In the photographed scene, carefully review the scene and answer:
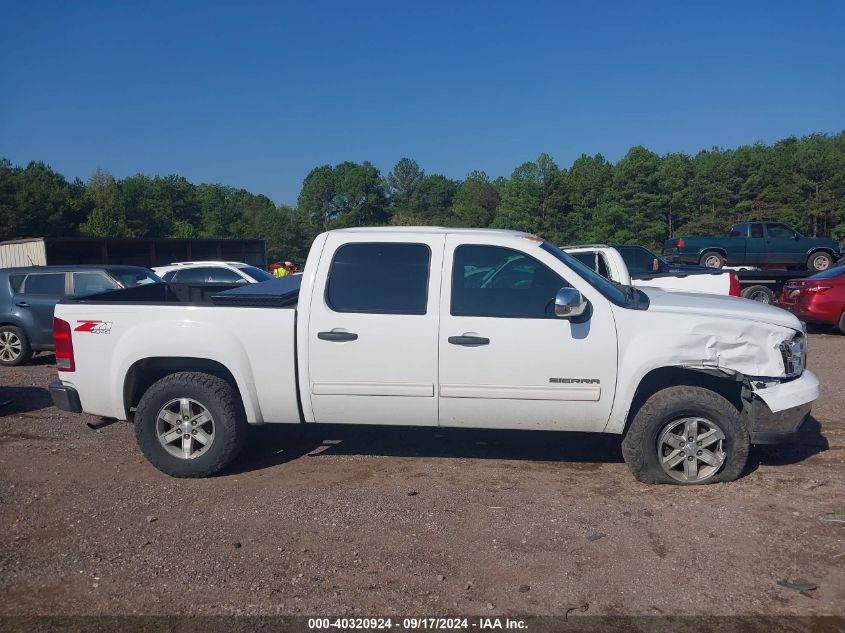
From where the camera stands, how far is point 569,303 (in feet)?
16.3

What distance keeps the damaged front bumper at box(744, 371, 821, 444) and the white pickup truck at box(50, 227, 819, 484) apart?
1cm

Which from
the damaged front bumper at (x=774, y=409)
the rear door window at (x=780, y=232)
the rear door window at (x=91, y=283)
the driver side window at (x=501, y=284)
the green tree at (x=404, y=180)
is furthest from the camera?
the green tree at (x=404, y=180)

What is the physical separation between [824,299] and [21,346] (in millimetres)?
14277

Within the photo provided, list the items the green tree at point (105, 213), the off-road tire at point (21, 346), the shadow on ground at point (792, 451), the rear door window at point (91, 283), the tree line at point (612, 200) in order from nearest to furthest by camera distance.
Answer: the shadow on ground at point (792, 451), the off-road tire at point (21, 346), the rear door window at point (91, 283), the tree line at point (612, 200), the green tree at point (105, 213)

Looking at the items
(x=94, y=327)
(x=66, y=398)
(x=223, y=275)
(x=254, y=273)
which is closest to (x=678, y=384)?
(x=94, y=327)

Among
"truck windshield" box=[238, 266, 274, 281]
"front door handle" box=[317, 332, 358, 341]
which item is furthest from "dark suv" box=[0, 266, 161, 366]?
"front door handle" box=[317, 332, 358, 341]

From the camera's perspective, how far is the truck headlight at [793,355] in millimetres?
5185

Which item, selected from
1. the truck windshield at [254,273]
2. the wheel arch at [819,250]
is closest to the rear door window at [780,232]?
the wheel arch at [819,250]

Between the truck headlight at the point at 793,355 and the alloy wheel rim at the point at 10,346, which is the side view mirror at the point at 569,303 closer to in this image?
the truck headlight at the point at 793,355

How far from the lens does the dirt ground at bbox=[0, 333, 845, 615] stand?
149 inches

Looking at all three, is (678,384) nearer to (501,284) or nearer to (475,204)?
(501,284)

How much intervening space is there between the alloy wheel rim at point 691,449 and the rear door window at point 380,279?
2.08 m

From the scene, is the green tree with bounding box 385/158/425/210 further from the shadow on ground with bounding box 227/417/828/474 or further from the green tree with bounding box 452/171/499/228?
the shadow on ground with bounding box 227/417/828/474

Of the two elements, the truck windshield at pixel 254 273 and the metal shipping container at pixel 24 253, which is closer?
the truck windshield at pixel 254 273
